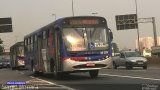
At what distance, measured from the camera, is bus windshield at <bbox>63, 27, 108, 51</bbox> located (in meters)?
23.8

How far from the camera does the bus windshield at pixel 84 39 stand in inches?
935

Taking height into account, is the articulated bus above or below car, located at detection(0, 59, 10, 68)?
above

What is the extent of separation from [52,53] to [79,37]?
2302 millimetres

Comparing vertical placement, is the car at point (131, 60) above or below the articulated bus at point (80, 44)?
below

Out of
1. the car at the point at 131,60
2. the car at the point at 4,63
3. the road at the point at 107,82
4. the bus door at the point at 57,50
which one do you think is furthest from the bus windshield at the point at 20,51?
the bus door at the point at 57,50

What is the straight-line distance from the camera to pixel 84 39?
23859mm

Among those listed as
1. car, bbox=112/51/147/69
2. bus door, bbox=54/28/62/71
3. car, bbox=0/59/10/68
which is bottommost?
car, bbox=0/59/10/68

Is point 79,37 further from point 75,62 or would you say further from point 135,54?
point 135,54

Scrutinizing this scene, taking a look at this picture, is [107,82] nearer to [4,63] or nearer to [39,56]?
[39,56]

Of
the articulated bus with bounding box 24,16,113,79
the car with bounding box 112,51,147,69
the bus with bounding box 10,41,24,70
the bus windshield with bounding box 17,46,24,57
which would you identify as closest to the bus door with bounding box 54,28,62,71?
the articulated bus with bounding box 24,16,113,79

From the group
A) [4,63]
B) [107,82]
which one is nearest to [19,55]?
[4,63]

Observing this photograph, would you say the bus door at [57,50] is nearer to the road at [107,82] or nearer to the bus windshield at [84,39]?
the bus windshield at [84,39]

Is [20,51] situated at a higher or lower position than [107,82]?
higher

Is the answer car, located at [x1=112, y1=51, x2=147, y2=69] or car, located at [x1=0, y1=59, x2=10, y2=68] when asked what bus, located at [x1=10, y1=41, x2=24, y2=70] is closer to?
car, located at [x1=112, y1=51, x2=147, y2=69]
